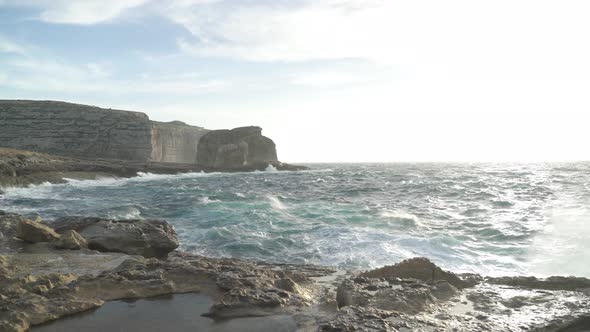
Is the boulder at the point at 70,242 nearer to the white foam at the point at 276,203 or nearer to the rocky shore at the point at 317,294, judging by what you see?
the rocky shore at the point at 317,294

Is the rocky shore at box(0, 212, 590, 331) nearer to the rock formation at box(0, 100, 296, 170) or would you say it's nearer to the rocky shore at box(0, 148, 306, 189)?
the rocky shore at box(0, 148, 306, 189)

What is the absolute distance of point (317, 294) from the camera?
5.37 m

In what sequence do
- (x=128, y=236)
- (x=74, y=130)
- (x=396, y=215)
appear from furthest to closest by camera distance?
1. (x=74, y=130)
2. (x=396, y=215)
3. (x=128, y=236)

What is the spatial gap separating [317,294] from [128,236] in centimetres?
503

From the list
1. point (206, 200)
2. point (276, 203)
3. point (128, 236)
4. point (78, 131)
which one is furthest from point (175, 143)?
point (128, 236)

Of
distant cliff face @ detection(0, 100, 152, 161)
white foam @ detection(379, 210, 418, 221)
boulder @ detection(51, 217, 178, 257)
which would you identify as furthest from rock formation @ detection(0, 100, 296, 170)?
boulder @ detection(51, 217, 178, 257)

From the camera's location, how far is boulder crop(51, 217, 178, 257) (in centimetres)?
830

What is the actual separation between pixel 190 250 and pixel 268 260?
8.11 feet

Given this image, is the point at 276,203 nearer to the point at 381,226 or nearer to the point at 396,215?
the point at 396,215

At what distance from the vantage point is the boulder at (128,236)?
830 cm

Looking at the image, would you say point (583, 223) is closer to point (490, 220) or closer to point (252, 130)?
point (490, 220)

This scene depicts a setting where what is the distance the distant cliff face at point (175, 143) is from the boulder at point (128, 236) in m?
81.1

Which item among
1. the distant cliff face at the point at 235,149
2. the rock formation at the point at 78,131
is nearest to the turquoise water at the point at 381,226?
the rock formation at the point at 78,131

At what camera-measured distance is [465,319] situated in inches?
162
